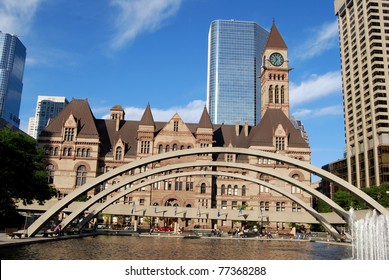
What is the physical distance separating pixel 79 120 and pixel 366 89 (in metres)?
61.0

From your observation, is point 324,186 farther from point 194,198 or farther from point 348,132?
point 194,198

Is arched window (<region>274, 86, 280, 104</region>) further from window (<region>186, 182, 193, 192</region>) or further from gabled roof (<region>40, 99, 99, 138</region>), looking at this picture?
gabled roof (<region>40, 99, 99, 138</region>)

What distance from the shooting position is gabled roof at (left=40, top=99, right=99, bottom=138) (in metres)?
67.1

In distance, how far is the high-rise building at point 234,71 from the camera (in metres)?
172

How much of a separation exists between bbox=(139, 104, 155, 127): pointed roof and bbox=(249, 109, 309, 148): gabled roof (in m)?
17.3

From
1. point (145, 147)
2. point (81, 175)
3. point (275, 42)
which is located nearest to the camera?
point (81, 175)

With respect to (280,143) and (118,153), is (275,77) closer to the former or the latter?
(280,143)

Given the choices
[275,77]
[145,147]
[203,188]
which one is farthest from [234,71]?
[203,188]

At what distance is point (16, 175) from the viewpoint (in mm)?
32281

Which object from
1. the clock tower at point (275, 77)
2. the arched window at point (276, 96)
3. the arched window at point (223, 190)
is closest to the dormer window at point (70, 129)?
Answer: the arched window at point (223, 190)

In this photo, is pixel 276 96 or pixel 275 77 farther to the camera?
pixel 275 77

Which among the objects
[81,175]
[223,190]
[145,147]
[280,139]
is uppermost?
[280,139]

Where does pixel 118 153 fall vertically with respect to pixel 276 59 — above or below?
below

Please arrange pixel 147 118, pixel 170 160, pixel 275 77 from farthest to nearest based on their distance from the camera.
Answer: pixel 275 77, pixel 147 118, pixel 170 160
